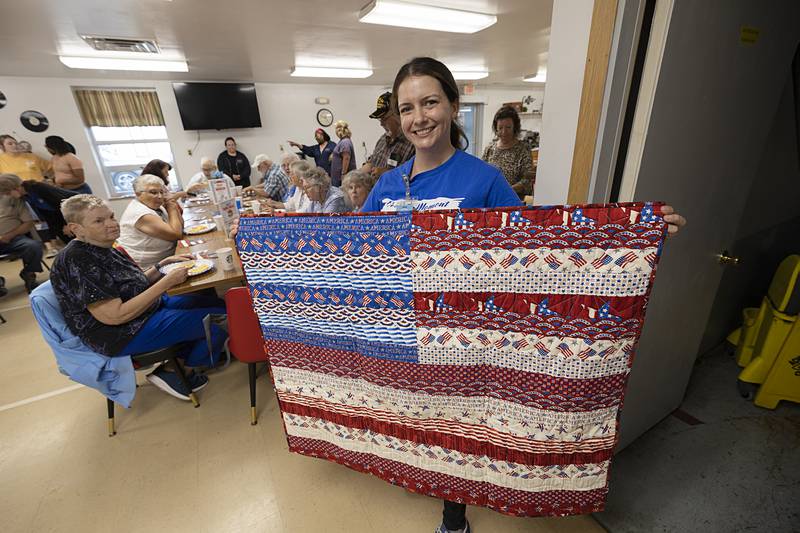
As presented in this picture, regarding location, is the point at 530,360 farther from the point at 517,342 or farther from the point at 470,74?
the point at 470,74

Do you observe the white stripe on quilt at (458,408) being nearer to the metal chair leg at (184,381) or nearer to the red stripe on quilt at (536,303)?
the red stripe on quilt at (536,303)

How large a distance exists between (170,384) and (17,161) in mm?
6087

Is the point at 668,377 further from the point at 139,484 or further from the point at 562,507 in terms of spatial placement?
the point at 139,484

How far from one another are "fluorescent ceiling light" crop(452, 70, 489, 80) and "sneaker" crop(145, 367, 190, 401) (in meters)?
7.15

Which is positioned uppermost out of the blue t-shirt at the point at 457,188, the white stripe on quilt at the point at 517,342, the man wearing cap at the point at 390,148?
the man wearing cap at the point at 390,148

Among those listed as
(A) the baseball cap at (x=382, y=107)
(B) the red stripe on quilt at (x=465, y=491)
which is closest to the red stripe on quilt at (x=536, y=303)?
(B) the red stripe on quilt at (x=465, y=491)

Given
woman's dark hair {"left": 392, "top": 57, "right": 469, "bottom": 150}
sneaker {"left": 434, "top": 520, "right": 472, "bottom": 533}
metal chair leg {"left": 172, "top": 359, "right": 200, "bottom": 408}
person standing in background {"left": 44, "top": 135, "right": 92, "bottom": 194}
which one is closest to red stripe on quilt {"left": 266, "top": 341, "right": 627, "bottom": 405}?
sneaker {"left": 434, "top": 520, "right": 472, "bottom": 533}

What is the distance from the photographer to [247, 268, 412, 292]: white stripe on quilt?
104 centimetres

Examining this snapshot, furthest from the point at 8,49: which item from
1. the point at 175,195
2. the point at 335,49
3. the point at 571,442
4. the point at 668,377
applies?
the point at 668,377

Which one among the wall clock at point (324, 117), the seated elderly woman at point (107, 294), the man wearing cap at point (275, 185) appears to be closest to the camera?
the seated elderly woman at point (107, 294)

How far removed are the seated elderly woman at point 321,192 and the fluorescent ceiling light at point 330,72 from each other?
4147 mm

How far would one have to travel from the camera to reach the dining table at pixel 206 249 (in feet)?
6.64

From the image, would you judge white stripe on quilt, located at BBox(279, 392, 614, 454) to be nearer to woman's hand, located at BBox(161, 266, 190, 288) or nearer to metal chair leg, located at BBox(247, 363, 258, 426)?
metal chair leg, located at BBox(247, 363, 258, 426)

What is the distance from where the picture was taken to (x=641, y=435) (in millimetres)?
1789
